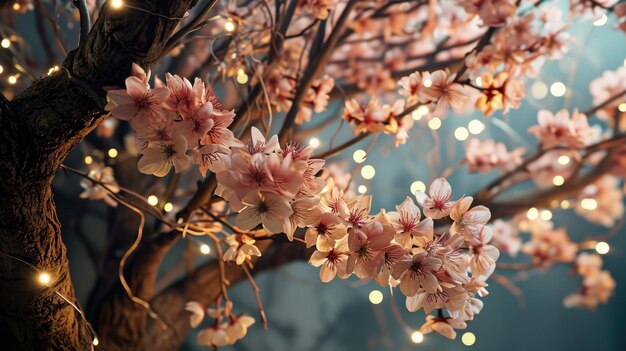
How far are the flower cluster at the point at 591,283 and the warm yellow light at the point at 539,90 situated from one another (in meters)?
0.61

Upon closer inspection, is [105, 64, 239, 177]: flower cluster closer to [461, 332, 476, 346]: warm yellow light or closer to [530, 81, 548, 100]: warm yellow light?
[461, 332, 476, 346]: warm yellow light

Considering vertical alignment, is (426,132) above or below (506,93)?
below

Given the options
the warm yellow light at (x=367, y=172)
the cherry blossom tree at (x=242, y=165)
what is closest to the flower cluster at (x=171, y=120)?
the cherry blossom tree at (x=242, y=165)

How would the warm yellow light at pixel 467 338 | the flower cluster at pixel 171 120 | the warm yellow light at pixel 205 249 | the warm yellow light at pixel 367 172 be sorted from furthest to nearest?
the warm yellow light at pixel 367 172, the warm yellow light at pixel 467 338, the warm yellow light at pixel 205 249, the flower cluster at pixel 171 120

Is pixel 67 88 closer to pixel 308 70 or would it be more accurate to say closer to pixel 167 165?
pixel 167 165

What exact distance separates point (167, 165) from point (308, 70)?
39cm

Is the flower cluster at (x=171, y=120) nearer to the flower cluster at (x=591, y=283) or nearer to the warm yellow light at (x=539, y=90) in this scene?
the flower cluster at (x=591, y=283)

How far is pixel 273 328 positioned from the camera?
1816 millimetres

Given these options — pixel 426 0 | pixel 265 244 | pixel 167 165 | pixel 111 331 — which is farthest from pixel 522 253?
pixel 167 165

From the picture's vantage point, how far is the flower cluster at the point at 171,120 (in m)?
0.52

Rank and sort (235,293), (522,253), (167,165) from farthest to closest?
(522,253) < (235,293) < (167,165)

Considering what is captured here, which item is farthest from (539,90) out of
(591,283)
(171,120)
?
(171,120)

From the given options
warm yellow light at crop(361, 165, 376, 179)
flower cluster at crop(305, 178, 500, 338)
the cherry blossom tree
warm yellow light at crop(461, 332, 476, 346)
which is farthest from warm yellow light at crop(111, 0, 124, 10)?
warm yellow light at crop(361, 165, 376, 179)

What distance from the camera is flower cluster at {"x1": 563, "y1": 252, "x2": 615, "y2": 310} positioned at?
1.72m
